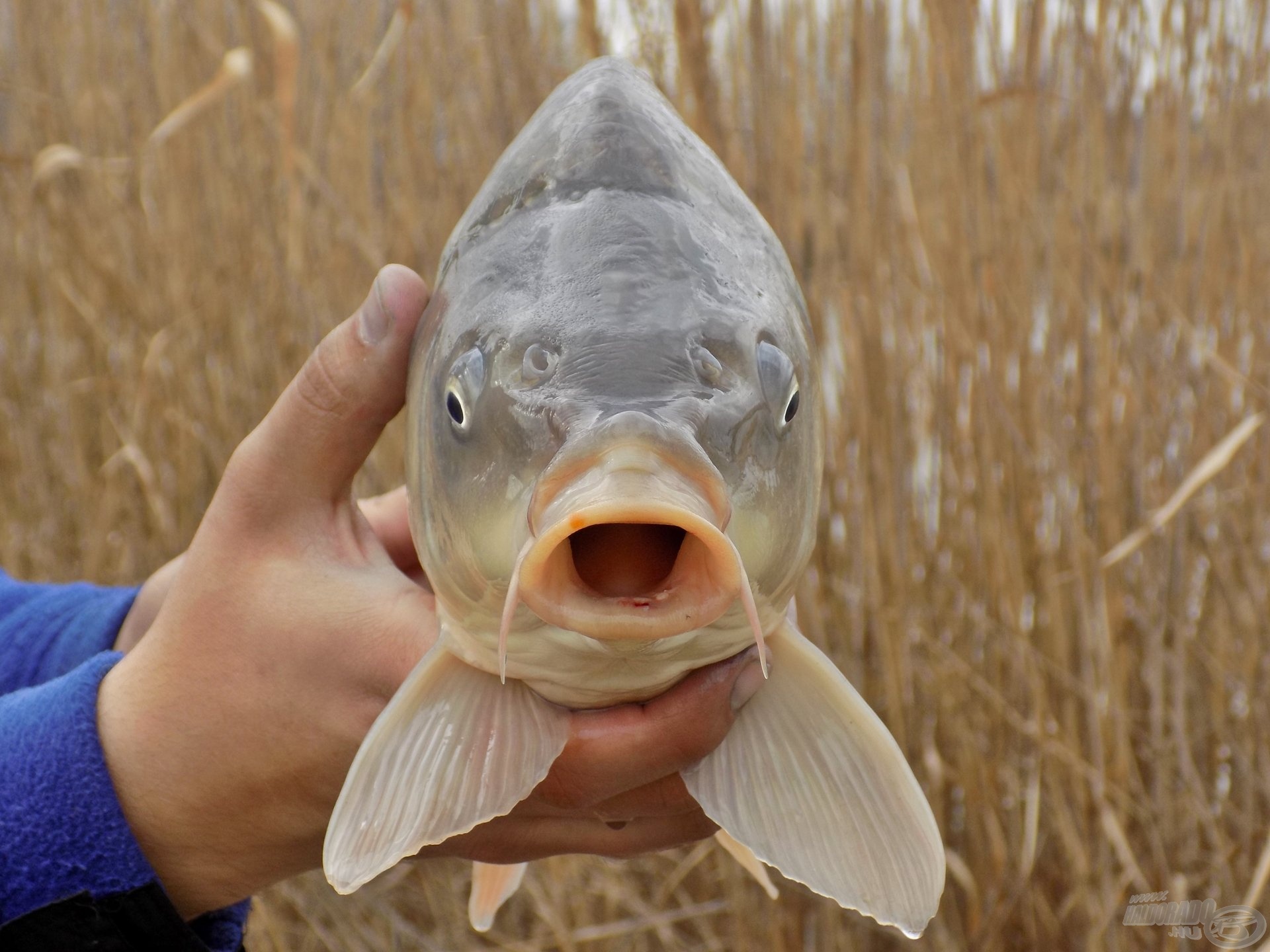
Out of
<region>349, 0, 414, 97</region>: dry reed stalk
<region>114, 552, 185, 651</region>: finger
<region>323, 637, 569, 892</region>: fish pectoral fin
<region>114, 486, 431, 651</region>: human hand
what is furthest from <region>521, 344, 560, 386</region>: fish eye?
<region>349, 0, 414, 97</region>: dry reed stalk

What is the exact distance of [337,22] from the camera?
204 cm

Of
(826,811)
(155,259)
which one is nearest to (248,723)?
(826,811)

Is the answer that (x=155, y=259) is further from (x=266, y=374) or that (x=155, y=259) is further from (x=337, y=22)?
(x=337, y=22)

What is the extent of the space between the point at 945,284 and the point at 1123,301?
224mm

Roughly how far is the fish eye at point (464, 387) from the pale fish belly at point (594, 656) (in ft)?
0.42

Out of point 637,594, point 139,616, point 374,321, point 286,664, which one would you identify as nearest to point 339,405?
point 374,321

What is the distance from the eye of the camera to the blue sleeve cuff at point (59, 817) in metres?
0.97

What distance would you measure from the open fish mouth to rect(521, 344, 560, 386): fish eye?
115 mm

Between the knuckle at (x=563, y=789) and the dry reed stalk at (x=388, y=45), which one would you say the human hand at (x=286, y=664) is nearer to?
the knuckle at (x=563, y=789)

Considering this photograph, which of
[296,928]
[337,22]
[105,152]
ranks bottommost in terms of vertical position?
[296,928]

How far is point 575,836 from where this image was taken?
103cm

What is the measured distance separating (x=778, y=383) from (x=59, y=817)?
2.26ft

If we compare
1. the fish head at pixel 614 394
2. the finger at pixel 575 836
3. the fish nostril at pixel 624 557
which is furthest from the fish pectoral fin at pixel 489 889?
the fish nostril at pixel 624 557

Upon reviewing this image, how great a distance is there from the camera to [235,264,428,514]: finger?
93 centimetres
